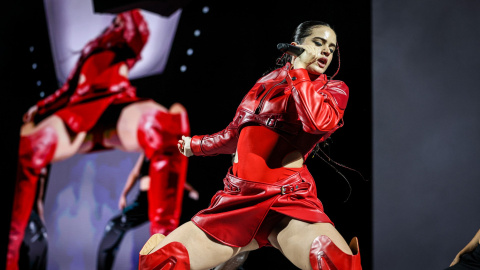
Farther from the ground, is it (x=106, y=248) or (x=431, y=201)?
(x=431, y=201)

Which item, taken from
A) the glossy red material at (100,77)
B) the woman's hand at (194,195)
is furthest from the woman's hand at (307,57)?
the glossy red material at (100,77)

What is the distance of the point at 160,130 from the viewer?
9.58 ft

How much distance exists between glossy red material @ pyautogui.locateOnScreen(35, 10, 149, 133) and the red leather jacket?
1.56 meters

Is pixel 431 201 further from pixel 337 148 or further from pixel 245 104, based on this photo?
pixel 245 104

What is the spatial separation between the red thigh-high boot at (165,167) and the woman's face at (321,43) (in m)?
1.29

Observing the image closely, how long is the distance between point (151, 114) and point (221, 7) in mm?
784

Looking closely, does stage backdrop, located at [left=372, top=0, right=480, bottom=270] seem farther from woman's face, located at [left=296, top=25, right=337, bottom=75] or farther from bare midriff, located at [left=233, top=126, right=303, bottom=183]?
bare midriff, located at [left=233, top=126, right=303, bottom=183]

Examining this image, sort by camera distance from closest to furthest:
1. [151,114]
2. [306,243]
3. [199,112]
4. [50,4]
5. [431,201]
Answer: [306,243], [431,201], [199,112], [151,114], [50,4]

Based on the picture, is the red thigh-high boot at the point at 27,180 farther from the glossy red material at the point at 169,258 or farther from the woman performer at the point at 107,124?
the glossy red material at the point at 169,258

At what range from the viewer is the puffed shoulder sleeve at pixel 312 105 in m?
1.39

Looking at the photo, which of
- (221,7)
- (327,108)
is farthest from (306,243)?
(221,7)

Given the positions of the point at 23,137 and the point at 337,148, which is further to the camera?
the point at 23,137

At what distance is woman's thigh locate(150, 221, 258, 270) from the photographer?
1466 mm

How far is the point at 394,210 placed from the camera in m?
2.05
